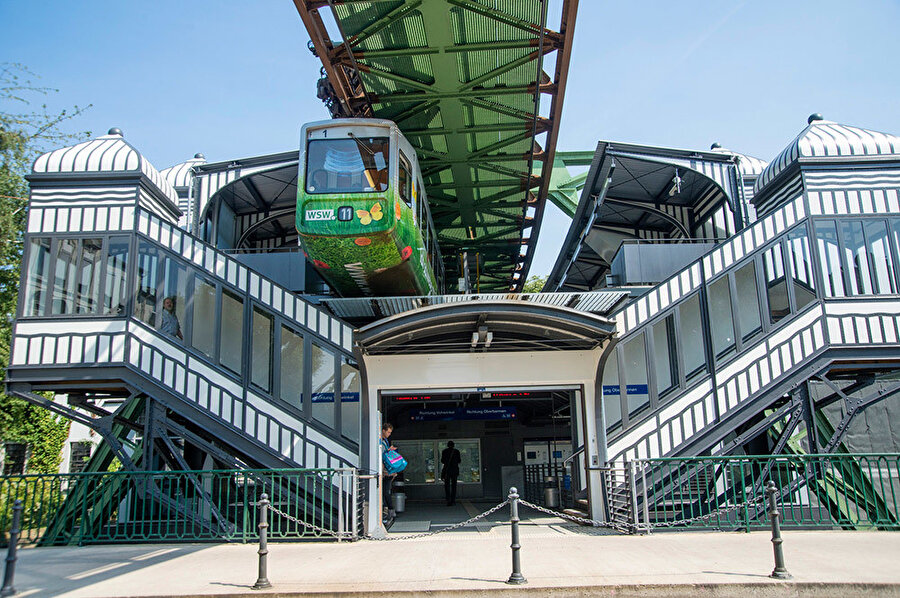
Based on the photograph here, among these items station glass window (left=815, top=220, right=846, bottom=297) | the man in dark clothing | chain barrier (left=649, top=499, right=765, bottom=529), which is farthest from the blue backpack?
station glass window (left=815, top=220, right=846, bottom=297)

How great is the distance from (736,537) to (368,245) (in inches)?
324

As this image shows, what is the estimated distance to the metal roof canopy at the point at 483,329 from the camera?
35.6 ft

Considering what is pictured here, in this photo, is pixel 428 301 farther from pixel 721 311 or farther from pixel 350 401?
pixel 721 311

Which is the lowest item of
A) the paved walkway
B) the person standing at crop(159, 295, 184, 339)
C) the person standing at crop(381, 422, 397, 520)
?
the paved walkway

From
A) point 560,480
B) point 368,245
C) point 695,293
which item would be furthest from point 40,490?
point 695,293

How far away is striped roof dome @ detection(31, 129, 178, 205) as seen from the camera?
1307 cm

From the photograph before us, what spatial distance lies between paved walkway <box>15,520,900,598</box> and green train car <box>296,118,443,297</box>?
5.46 metres

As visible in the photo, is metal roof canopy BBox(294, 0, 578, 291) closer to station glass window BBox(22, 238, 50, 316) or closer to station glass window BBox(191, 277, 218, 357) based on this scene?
station glass window BBox(191, 277, 218, 357)

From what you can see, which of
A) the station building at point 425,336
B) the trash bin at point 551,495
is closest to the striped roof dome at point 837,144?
the station building at point 425,336

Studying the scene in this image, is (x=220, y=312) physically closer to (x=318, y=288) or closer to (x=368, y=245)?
(x=368, y=245)

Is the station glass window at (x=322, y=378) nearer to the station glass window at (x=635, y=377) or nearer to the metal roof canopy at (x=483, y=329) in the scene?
the metal roof canopy at (x=483, y=329)

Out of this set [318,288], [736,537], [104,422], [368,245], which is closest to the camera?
[736,537]

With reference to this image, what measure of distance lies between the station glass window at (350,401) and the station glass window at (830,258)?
9551mm

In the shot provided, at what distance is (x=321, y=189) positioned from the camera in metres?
13.2
